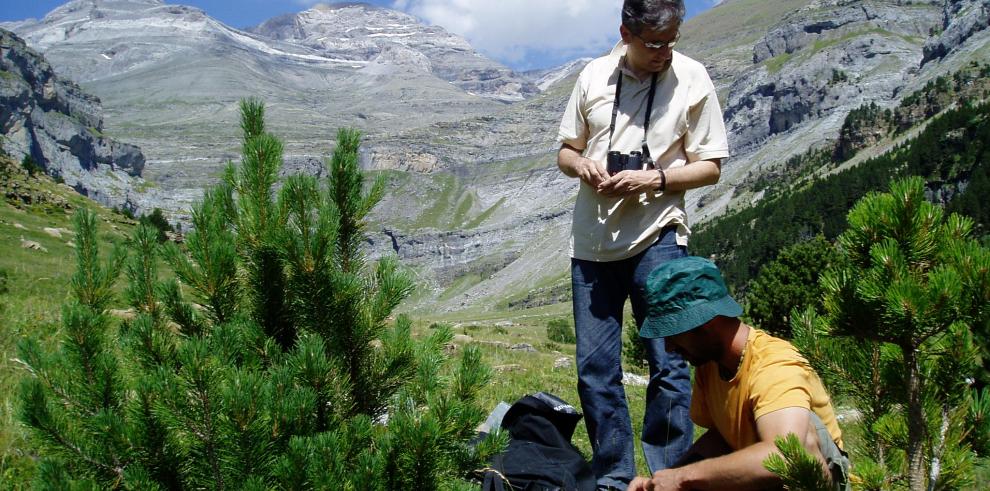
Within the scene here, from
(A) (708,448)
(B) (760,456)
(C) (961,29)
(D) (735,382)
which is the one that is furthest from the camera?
(C) (961,29)

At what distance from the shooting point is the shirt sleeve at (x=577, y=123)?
415cm

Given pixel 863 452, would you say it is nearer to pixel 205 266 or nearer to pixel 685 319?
pixel 685 319

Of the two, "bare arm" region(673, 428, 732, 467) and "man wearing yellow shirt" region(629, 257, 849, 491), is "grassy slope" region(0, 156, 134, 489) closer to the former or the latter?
"man wearing yellow shirt" region(629, 257, 849, 491)

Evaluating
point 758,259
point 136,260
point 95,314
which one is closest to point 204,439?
point 95,314

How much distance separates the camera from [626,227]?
3781 mm

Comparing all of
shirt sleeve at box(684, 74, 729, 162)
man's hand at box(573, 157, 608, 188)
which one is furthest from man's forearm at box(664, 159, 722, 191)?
man's hand at box(573, 157, 608, 188)

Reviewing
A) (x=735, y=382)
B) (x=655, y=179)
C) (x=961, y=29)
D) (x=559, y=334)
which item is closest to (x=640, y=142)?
(x=655, y=179)

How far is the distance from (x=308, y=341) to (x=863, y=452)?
213 centimetres

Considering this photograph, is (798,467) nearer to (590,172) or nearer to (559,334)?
(590,172)

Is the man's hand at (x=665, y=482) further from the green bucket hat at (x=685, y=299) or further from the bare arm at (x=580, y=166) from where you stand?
the bare arm at (x=580, y=166)

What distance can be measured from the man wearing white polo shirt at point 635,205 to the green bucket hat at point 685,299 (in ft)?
3.08

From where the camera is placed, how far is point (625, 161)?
378 centimetres

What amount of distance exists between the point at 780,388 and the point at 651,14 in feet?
7.01

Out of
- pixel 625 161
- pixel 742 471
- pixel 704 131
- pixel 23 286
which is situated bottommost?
pixel 23 286
